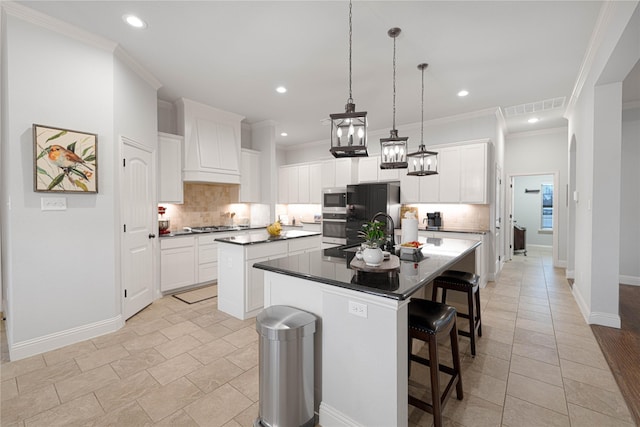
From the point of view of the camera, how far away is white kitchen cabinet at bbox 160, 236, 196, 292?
4156 millimetres

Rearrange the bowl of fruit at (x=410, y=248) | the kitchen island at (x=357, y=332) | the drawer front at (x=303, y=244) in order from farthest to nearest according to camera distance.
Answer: the drawer front at (x=303, y=244) < the bowl of fruit at (x=410, y=248) < the kitchen island at (x=357, y=332)

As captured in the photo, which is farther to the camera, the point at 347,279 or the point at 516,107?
the point at 516,107

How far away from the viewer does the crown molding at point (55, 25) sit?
97.7 inches

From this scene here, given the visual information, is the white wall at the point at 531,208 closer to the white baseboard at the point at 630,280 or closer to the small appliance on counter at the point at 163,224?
the white baseboard at the point at 630,280

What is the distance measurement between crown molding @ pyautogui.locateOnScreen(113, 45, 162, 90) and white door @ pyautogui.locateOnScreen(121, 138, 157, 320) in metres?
0.91

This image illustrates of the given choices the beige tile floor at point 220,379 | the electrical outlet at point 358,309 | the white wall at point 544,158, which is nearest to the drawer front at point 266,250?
the beige tile floor at point 220,379

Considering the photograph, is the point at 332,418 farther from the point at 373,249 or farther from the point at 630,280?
the point at 630,280

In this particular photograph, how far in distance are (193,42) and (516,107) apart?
5.09 m

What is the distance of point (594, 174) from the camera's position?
3.21 meters

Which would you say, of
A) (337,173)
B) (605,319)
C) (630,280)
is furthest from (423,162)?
(630,280)

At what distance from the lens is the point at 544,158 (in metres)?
6.45

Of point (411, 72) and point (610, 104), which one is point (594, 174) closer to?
point (610, 104)

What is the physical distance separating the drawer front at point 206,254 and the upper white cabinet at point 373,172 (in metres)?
3.28

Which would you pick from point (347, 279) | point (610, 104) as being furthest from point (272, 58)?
point (610, 104)
